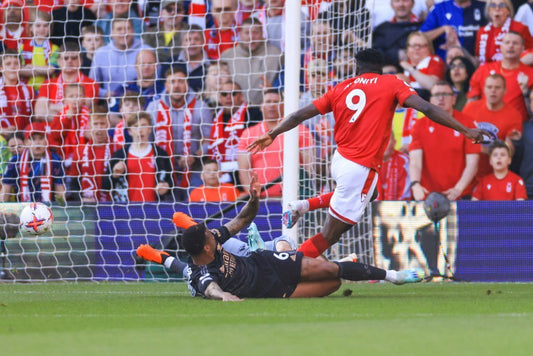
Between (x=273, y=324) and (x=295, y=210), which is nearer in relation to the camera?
(x=273, y=324)

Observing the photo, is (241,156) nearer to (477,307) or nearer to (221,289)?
(221,289)

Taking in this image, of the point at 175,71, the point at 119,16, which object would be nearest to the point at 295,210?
the point at 175,71

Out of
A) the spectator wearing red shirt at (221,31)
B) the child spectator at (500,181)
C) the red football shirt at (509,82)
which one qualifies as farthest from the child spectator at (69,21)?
the child spectator at (500,181)

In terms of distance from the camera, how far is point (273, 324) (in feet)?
23.4

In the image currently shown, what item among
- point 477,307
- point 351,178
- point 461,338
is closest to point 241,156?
point 351,178

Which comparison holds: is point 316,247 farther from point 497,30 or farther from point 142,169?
point 497,30

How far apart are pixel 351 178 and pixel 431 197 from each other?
142 inches

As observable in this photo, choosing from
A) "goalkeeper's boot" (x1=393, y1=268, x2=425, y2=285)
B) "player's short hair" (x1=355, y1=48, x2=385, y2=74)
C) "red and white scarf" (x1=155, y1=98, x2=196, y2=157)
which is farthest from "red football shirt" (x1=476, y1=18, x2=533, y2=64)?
"goalkeeper's boot" (x1=393, y1=268, x2=425, y2=285)

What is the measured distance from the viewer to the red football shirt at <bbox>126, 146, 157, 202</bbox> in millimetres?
15180

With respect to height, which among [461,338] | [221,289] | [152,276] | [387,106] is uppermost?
[387,106]

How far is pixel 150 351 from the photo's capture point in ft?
18.5

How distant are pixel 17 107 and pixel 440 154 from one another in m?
6.66

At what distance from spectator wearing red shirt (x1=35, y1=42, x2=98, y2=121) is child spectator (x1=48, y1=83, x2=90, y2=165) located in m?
0.11

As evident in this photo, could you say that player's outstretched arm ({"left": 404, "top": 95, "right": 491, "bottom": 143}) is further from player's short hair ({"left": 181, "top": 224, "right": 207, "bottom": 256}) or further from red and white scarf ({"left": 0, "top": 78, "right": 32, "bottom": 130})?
red and white scarf ({"left": 0, "top": 78, "right": 32, "bottom": 130})
